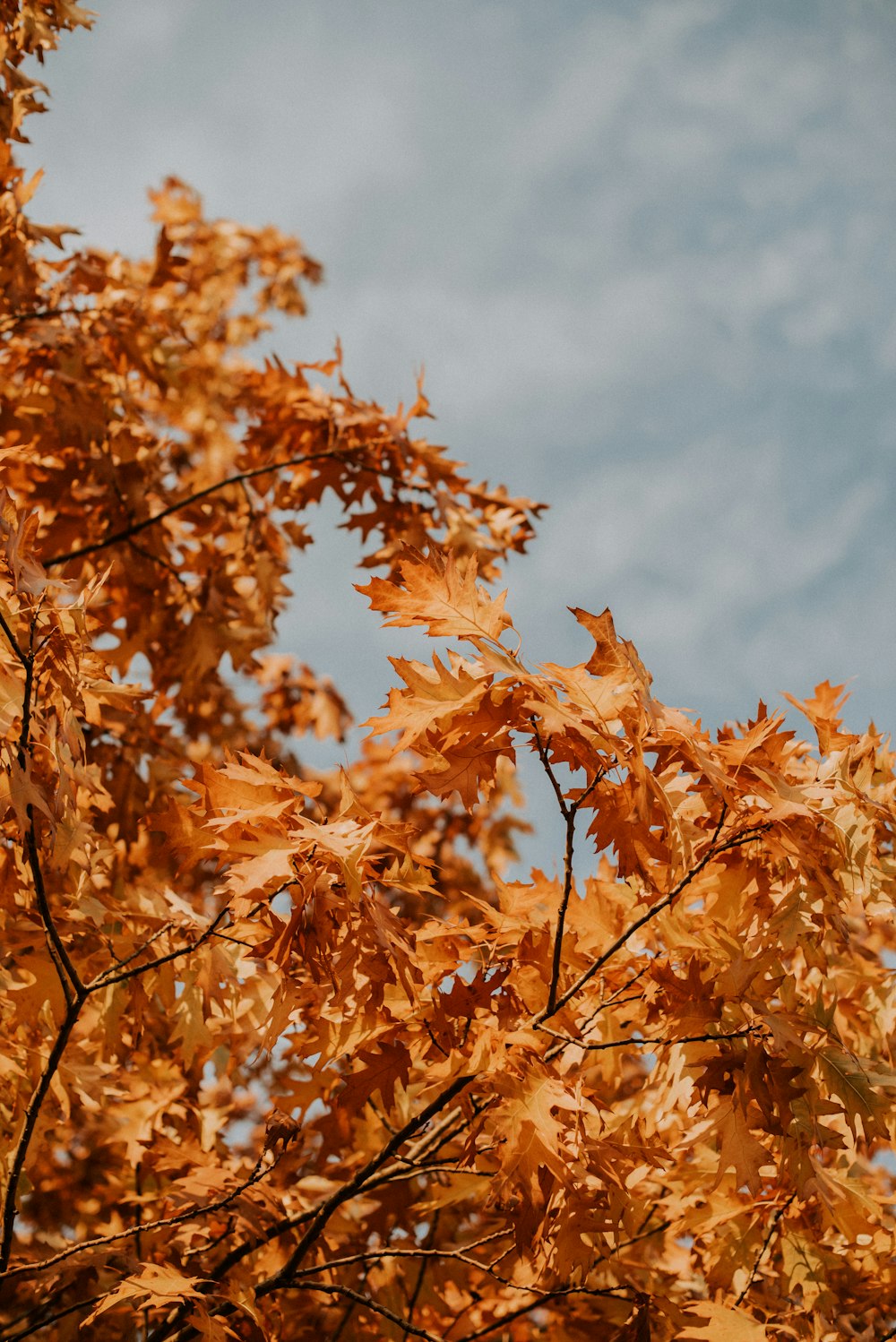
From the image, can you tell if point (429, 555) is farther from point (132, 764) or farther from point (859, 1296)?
point (132, 764)

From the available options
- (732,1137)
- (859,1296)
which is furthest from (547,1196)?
(859,1296)

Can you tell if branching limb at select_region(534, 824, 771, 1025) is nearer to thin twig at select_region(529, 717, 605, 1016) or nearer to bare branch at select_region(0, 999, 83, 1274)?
thin twig at select_region(529, 717, 605, 1016)

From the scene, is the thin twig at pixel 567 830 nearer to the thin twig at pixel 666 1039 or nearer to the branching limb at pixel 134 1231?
the thin twig at pixel 666 1039

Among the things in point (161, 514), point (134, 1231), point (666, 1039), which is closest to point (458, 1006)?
point (666, 1039)

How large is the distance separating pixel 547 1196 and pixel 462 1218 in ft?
6.56

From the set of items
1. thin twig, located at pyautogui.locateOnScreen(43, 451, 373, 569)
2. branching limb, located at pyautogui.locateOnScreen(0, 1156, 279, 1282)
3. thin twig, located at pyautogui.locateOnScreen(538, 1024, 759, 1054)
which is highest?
thin twig, located at pyautogui.locateOnScreen(43, 451, 373, 569)

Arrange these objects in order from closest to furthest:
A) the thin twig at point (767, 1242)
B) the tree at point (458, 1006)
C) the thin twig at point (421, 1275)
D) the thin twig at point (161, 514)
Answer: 1. the tree at point (458, 1006)
2. the thin twig at point (767, 1242)
3. the thin twig at point (421, 1275)
4. the thin twig at point (161, 514)

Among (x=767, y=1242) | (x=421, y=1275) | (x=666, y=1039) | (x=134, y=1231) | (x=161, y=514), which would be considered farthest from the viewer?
(x=161, y=514)

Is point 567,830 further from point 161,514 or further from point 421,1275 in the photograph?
point 161,514

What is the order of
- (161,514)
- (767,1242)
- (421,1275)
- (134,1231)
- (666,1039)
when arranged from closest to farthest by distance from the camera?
(134,1231) < (666,1039) < (767,1242) < (421,1275) < (161,514)

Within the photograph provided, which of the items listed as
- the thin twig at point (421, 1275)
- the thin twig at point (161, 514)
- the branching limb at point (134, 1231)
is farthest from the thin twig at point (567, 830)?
the thin twig at point (161, 514)

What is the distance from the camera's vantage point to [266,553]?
4.61 metres

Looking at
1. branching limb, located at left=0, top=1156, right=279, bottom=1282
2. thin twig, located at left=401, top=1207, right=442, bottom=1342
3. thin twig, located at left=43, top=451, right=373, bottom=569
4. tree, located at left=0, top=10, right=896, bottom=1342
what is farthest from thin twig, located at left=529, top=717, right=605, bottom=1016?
thin twig, located at left=43, top=451, right=373, bottom=569

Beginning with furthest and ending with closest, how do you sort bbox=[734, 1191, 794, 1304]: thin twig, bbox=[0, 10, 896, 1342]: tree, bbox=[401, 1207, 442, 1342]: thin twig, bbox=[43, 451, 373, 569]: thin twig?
1. bbox=[43, 451, 373, 569]: thin twig
2. bbox=[401, 1207, 442, 1342]: thin twig
3. bbox=[734, 1191, 794, 1304]: thin twig
4. bbox=[0, 10, 896, 1342]: tree
